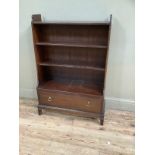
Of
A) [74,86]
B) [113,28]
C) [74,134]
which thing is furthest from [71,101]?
[113,28]

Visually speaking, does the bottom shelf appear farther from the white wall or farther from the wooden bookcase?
the white wall

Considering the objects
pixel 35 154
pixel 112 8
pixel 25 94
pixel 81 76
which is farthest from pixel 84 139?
pixel 112 8

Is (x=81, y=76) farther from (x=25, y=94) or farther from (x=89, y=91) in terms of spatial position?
(x=25, y=94)

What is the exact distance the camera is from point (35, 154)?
5.81ft

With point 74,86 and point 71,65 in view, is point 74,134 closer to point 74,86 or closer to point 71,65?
point 74,86

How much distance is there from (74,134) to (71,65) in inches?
34.3

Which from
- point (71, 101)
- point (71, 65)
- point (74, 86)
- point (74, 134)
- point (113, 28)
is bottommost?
point (74, 134)

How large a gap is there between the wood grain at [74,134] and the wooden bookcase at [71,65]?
5.8 inches

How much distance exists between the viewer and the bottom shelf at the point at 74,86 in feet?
7.38

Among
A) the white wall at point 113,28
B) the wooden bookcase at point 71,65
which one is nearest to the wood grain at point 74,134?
the wooden bookcase at point 71,65

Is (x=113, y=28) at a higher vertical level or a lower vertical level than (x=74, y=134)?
higher

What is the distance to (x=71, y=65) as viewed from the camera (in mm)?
2264

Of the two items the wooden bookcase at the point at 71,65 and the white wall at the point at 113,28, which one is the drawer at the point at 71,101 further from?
the white wall at the point at 113,28
